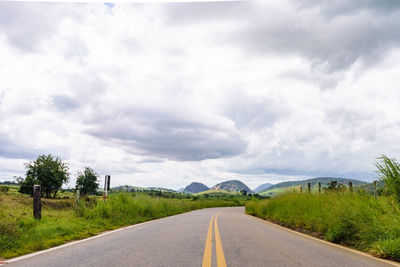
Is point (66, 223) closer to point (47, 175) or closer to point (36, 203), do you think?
point (36, 203)

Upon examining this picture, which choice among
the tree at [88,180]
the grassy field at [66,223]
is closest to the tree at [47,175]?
the tree at [88,180]

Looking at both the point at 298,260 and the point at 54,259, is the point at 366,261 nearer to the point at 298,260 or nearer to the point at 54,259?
the point at 298,260

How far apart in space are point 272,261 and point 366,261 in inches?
74.1

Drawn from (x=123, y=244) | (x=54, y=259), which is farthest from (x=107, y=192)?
(x=54, y=259)

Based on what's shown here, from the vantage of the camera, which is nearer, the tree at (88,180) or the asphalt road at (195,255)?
the asphalt road at (195,255)

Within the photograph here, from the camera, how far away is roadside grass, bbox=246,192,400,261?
684 centimetres

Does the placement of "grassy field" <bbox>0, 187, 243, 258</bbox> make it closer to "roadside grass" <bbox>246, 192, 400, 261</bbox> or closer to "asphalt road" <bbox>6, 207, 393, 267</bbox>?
"asphalt road" <bbox>6, 207, 393, 267</bbox>

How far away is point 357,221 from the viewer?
27.5 feet

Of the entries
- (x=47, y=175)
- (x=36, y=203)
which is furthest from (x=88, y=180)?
(x=36, y=203)

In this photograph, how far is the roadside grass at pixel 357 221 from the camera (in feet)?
22.5

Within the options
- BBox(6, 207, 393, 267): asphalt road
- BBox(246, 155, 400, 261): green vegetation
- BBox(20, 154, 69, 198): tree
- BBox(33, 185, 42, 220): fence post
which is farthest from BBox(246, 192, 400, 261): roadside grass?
BBox(20, 154, 69, 198): tree

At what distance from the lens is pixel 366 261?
6.00 m

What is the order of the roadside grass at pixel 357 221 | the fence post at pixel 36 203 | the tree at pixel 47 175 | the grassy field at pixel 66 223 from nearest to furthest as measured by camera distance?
the roadside grass at pixel 357 221 < the grassy field at pixel 66 223 < the fence post at pixel 36 203 < the tree at pixel 47 175

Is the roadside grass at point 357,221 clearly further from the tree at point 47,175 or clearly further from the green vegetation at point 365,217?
the tree at point 47,175
